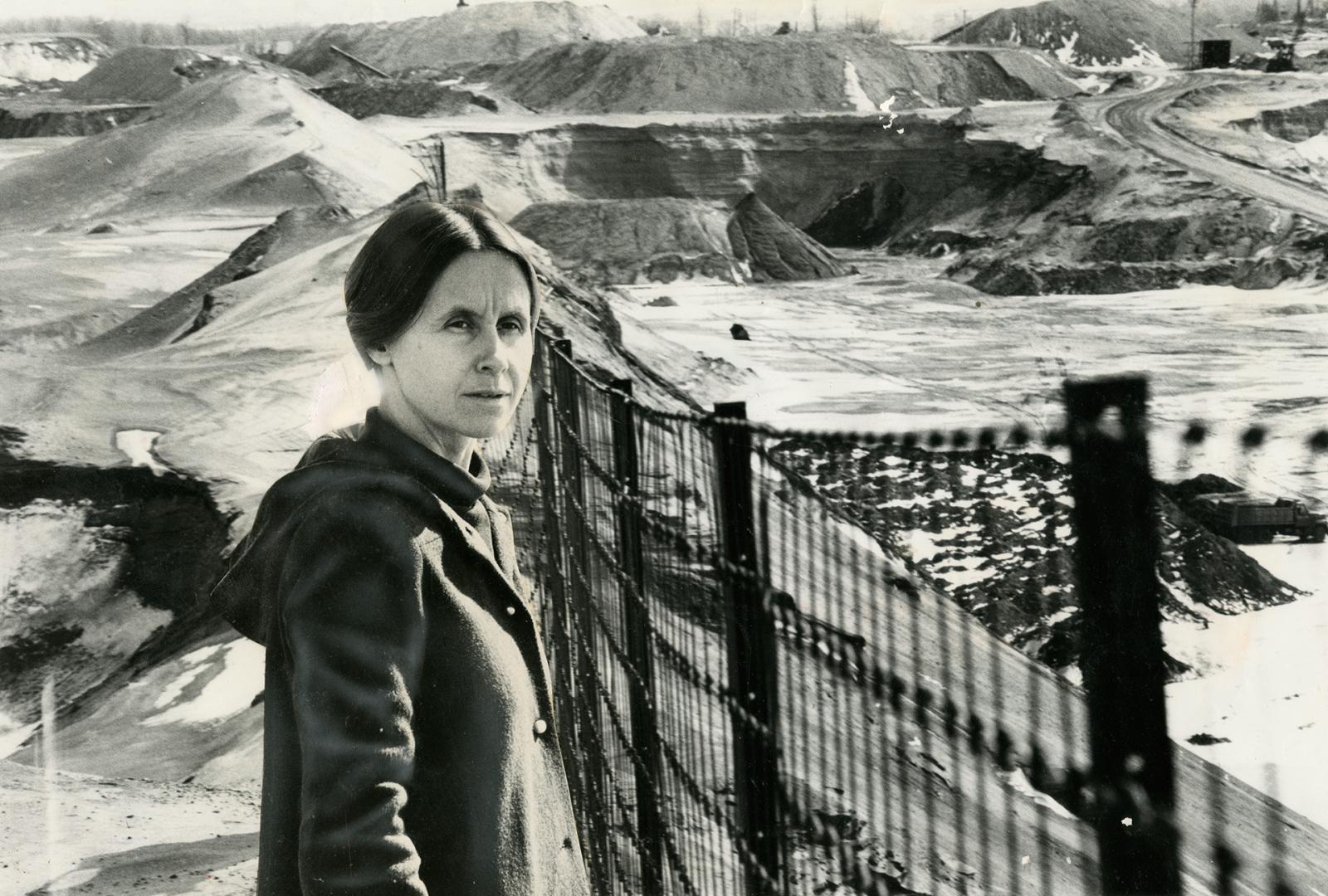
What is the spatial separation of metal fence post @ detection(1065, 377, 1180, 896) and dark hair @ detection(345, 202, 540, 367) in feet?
1.70

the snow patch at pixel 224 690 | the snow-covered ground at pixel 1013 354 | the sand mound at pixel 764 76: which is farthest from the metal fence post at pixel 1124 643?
the sand mound at pixel 764 76

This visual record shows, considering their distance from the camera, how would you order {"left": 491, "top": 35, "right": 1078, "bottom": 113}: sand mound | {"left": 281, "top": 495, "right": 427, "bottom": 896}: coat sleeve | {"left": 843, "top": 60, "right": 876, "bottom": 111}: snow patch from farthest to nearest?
1. {"left": 843, "top": 60, "right": 876, "bottom": 111}: snow patch
2. {"left": 491, "top": 35, "right": 1078, "bottom": 113}: sand mound
3. {"left": 281, "top": 495, "right": 427, "bottom": 896}: coat sleeve

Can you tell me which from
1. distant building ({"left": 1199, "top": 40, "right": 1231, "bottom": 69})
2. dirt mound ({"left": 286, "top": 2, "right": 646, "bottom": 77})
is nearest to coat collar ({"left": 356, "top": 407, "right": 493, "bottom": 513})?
dirt mound ({"left": 286, "top": 2, "right": 646, "bottom": 77})

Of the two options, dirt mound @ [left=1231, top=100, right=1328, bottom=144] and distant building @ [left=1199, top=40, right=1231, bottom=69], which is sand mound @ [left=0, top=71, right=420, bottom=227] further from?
dirt mound @ [left=1231, top=100, right=1328, bottom=144]

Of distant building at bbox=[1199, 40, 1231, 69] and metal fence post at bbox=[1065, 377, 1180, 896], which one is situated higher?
distant building at bbox=[1199, 40, 1231, 69]

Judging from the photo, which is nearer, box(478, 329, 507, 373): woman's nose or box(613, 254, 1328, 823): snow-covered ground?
box(478, 329, 507, 373): woman's nose

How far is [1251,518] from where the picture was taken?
16.9 feet

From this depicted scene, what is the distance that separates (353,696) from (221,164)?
9286 mm

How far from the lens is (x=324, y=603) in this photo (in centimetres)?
98

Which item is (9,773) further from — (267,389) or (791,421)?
(791,421)

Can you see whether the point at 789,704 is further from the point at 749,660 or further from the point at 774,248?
the point at 774,248

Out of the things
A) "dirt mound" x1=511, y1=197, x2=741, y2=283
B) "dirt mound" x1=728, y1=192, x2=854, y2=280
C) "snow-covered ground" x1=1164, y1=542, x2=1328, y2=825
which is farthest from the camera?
"dirt mound" x1=728, y1=192, x2=854, y2=280

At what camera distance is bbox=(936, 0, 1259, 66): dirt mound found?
6879 mm

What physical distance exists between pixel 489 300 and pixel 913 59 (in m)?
6.20
